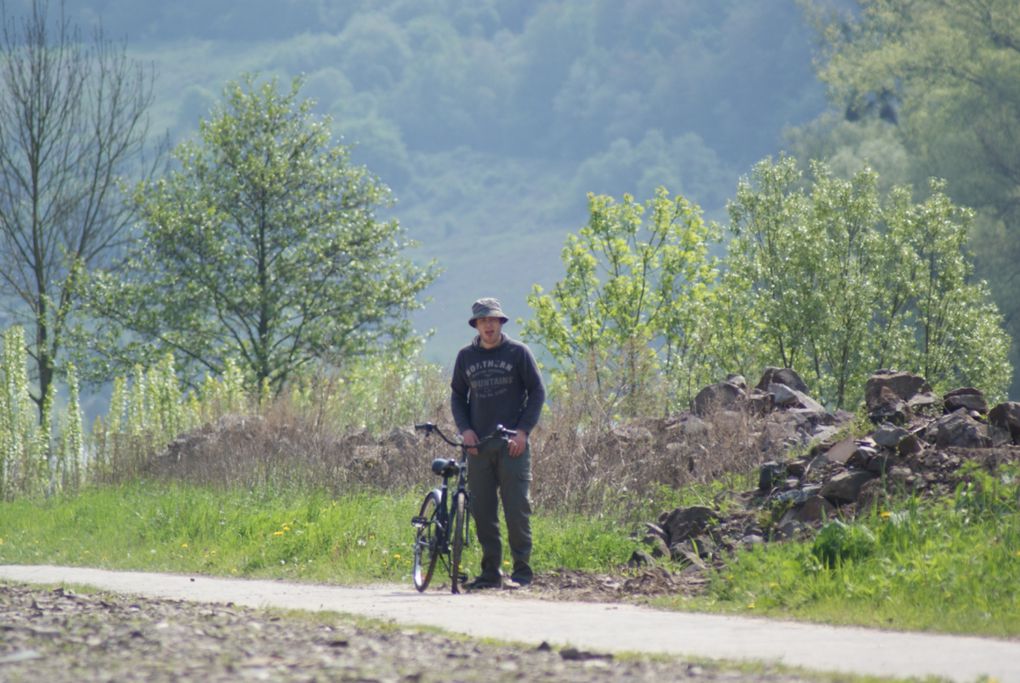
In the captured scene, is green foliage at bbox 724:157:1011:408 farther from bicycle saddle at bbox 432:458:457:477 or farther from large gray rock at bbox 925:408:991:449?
bicycle saddle at bbox 432:458:457:477

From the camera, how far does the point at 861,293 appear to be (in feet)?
111

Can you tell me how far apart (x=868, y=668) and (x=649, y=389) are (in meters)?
14.6

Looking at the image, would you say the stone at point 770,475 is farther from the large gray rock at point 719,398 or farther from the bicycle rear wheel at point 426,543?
the large gray rock at point 719,398

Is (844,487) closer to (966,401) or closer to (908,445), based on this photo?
(908,445)

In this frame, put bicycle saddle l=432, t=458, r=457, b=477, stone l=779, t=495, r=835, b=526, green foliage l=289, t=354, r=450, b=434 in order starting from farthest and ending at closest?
green foliage l=289, t=354, r=450, b=434 < bicycle saddle l=432, t=458, r=457, b=477 < stone l=779, t=495, r=835, b=526

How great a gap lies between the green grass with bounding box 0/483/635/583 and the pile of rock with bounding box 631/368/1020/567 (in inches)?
33.8

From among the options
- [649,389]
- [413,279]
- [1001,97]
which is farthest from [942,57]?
[649,389]

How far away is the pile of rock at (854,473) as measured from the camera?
41.3 feet

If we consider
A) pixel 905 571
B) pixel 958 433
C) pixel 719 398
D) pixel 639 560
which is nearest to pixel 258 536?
pixel 639 560

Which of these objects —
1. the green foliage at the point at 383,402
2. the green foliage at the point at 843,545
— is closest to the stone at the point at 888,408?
the green foliage at the point at 843,545

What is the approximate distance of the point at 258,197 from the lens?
43.2 metres

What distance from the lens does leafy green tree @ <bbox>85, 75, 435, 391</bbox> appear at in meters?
41.7

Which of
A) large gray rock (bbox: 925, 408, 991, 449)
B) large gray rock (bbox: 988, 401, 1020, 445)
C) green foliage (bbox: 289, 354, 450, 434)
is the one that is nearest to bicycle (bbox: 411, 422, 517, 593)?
large gray rock (bbox: 925, 408, 991, 449)

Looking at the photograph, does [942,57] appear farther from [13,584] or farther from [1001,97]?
[13,584]
